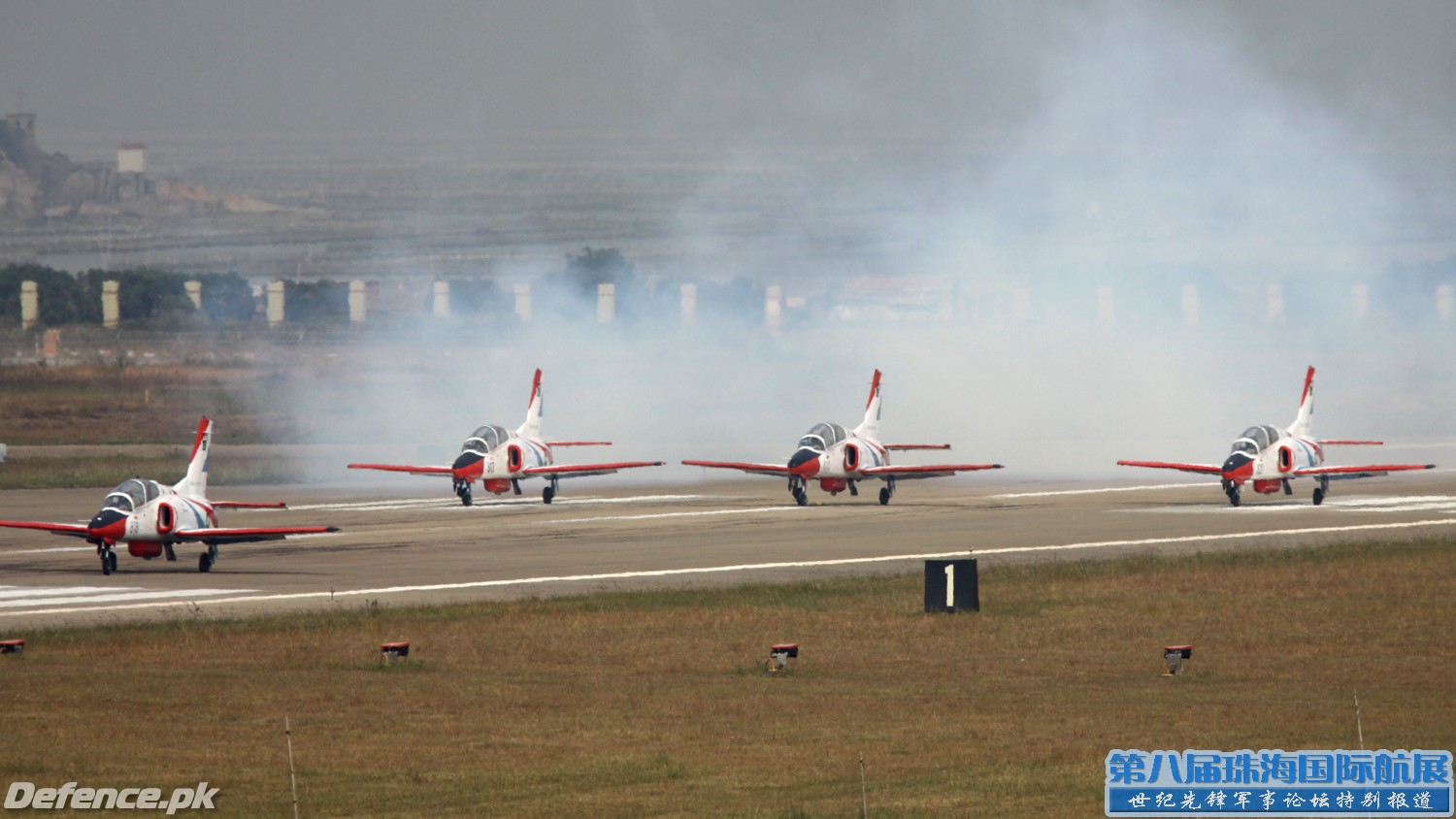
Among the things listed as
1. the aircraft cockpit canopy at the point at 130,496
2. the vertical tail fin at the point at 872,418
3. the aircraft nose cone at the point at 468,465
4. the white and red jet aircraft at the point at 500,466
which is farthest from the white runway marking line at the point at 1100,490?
the aircraft cockpit canopy at the point at 130,496

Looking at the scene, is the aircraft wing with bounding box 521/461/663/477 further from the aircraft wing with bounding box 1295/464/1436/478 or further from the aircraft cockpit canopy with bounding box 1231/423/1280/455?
the aircraft wing with bounding box 1295/464/1436/478

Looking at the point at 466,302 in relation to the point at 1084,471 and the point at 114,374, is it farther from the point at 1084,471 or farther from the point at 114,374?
the point at 1084,471

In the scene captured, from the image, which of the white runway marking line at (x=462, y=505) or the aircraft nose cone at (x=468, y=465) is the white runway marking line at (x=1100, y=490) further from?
the aircraft nose cone at (x=468, y=465)

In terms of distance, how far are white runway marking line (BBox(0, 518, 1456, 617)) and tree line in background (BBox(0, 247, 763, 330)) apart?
47878mm

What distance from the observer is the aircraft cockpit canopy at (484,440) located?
65.3 meters

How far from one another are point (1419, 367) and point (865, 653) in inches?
3546

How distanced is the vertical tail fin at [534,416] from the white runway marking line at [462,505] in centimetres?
239

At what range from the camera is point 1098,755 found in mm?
21953

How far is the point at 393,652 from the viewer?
2981 cm

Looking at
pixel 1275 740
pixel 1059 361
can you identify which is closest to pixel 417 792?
pixel 1275 740

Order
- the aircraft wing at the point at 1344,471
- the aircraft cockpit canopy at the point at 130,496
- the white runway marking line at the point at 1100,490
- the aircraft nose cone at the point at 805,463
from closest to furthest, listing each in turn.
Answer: the aircraft cockpit canopy at the point at 130,496, the aircraft wing at the point at 1344,471, the aircraft nose cone at the point at 805,463, the white runway marking line at the point at 1100,490

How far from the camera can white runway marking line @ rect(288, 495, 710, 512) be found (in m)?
62.8

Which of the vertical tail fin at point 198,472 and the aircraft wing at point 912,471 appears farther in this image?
the aircraft wing at point 912,471

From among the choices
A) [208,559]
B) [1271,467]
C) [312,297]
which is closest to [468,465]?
[208,559]
